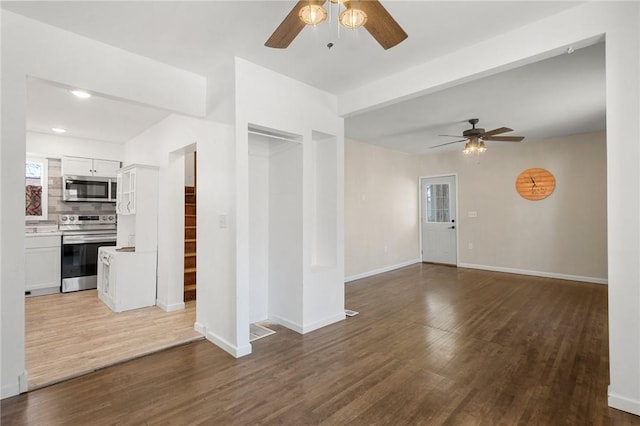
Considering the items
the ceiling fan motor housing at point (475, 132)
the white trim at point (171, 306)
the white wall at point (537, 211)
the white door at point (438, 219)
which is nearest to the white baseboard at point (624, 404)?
the ceiling fan motor housing at point (475, 132)

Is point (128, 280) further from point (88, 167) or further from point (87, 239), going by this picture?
point (88, 167)

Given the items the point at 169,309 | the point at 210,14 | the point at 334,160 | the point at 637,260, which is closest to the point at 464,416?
the point at 637,260

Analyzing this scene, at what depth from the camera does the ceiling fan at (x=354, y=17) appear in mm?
1601

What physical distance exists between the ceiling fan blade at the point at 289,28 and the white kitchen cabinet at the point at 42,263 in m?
5.19

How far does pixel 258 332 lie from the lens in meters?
3.42

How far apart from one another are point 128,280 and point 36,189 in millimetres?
2747

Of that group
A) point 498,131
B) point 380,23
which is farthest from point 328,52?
point 498,131

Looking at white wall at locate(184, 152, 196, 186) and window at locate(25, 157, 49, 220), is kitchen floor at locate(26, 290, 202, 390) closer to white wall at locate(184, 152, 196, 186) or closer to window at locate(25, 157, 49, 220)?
window at locate(25, 157, 49, 220)

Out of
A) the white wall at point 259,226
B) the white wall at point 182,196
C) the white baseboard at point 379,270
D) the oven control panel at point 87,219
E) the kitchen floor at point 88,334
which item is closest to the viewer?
the kitchen floor at point 88,334

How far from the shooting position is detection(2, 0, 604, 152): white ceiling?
2.22 metres

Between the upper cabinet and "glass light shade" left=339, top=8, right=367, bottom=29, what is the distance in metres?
5.40

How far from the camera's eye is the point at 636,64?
198 centimetres

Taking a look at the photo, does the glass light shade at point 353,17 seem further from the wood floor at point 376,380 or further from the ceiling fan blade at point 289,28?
the wood floor at point 376,380

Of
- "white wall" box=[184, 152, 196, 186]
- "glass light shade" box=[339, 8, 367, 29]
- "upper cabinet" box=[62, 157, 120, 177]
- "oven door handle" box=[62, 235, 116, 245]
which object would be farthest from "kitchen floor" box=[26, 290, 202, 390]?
"glass light shade" box=[339, 8, 367, 29]
